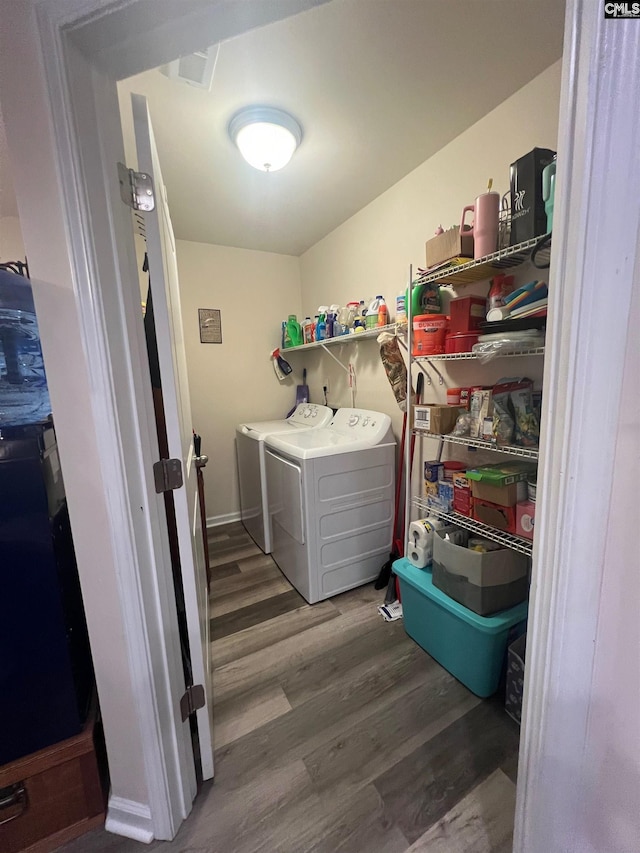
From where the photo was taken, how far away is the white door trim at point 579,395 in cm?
50

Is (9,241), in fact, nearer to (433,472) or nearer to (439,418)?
(439,418)

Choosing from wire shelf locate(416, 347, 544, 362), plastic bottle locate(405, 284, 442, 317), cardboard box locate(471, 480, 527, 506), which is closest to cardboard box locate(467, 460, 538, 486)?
cardboard box locate(471, 480, 527, 506)

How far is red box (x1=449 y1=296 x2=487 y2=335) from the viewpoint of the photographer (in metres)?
1.43

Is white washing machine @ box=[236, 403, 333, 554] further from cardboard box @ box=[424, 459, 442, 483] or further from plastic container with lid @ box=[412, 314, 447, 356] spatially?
plastic container with lid @ box=[412, 314, 447, 356]

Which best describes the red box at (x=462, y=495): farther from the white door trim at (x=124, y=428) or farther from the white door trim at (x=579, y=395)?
the white door trim at (x=124, y=428)

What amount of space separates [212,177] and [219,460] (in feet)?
6.79

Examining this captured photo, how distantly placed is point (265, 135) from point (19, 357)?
138cm

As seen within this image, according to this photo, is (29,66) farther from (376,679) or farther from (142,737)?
(376,679)

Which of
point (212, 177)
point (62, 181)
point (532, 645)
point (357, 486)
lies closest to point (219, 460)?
point (357, 486)

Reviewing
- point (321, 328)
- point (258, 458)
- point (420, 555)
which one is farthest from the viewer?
point (321, 328)

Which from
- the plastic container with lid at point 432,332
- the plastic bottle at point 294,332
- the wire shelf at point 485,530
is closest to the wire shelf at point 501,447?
the wire shelf at point 485,530

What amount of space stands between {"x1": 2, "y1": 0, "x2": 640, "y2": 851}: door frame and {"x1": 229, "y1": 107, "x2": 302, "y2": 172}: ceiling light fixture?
820 mm

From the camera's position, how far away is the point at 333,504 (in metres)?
1.92

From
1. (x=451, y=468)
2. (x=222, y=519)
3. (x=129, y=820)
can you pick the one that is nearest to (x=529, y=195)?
(x=451, y=468)
